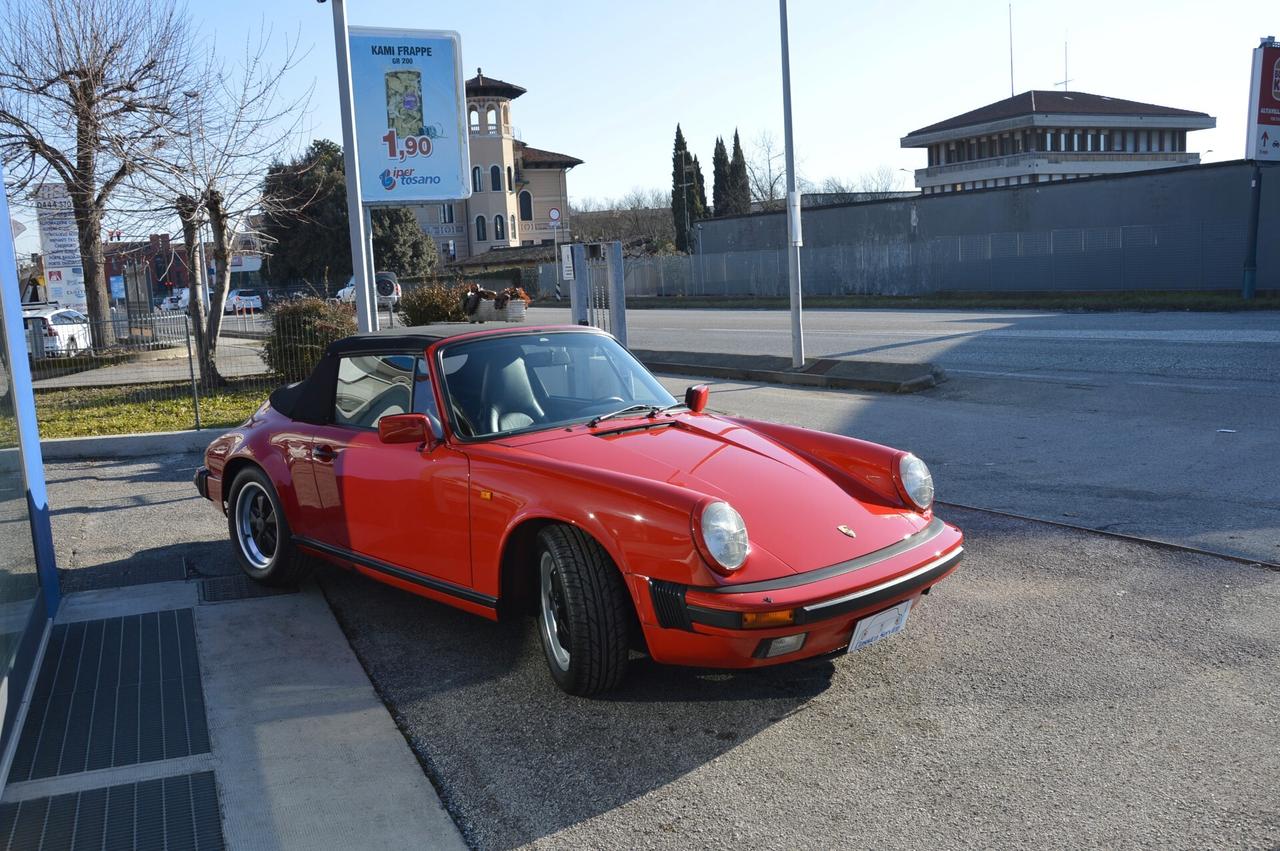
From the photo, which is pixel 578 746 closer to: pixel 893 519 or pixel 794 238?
pixel 893 519

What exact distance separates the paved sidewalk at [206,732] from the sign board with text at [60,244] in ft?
50.6

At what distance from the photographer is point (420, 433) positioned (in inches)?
196

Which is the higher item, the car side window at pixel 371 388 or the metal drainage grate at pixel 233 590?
the car side window at pixel 371 388

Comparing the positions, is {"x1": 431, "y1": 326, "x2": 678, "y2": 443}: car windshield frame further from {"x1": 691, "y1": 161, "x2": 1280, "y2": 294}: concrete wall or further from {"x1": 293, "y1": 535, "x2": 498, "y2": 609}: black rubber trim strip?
{"x1": 691, "y1": 161, "x2": 1280, "y2": 294}: concrete wall

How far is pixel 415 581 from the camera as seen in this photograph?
16.8 feet

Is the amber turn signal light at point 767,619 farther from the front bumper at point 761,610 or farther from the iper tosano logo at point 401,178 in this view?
the iper tosano logo at point 401,178

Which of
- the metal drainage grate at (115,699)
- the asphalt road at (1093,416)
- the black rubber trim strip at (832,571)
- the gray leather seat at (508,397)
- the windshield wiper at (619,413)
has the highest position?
the gray leather seat at (508,397)

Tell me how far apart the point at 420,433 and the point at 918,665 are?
244cm

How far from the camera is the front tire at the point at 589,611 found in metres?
4.16

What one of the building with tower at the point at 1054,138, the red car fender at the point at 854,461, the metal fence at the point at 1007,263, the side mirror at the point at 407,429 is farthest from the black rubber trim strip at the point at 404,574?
the building with tower at the point at 1054,138

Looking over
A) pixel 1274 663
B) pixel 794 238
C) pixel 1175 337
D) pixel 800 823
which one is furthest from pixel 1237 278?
pixel 800 823

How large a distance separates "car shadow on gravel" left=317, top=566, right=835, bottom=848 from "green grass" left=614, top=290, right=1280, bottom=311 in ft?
80.0

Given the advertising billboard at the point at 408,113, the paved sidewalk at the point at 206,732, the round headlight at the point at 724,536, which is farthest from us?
the advertising billboard at the point at 408,113

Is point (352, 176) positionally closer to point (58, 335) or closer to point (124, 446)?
point (124, 446)
